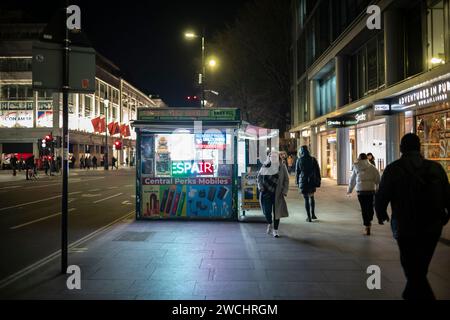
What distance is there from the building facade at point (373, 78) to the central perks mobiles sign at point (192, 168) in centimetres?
566

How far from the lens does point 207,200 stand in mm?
11070

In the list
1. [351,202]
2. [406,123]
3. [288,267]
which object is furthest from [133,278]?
[406,123]

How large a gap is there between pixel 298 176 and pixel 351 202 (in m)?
4.91

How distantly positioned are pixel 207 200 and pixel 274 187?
2.63 metres

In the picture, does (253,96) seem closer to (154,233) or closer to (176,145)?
(176,145)

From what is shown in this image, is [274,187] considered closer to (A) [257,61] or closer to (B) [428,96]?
(B) [428,96]

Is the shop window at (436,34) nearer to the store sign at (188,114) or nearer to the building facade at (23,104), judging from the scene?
the store sign at (188,114)

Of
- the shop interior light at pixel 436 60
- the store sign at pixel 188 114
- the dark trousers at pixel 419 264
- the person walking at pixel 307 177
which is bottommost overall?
the dark trousers at pixel 419 264

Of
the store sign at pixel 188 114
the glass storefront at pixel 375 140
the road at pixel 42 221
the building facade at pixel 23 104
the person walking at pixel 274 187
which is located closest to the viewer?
the road at pixel 42 221

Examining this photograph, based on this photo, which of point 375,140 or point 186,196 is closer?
point 186,196

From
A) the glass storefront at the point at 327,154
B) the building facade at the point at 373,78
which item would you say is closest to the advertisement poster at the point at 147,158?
the building facade at the point at 373,78

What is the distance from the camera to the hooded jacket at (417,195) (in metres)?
4.06

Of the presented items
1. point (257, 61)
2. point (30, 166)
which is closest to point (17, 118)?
point (30, 166)
